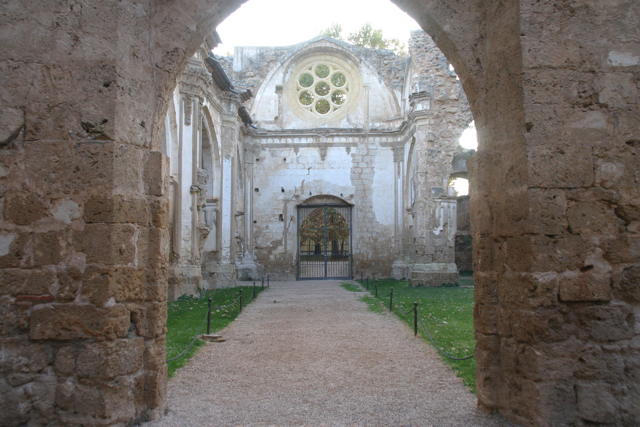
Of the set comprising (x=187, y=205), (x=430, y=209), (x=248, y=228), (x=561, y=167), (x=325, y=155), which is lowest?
(x=561, y=167)

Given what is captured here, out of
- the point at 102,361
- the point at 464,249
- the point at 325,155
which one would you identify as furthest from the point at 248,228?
the point at 102,361

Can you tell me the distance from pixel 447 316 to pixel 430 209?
7196mm

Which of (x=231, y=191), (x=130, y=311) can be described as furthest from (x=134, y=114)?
(x=231, y=191)

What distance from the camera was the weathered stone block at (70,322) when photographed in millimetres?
Answer: 3115

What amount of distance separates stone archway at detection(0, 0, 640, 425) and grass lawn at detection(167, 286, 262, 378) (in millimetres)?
1755

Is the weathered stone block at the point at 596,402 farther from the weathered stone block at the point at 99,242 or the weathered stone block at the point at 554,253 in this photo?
the weathered stone block at the point at 99,242

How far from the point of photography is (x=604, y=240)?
319 centimetres

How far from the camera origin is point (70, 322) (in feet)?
10.3

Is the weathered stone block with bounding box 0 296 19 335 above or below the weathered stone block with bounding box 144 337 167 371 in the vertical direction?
above

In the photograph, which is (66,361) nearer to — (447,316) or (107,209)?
(107,209)

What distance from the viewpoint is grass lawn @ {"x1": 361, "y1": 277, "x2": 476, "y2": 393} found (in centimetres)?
517

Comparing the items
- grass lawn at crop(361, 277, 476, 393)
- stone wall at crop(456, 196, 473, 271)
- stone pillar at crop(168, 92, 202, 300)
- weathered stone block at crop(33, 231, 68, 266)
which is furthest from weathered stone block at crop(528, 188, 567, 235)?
stone wall at crop(456, 196, 473, 271)

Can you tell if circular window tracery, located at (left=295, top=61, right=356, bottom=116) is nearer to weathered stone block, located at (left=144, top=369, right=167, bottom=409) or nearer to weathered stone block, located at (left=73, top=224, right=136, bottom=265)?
weathered stone block, located at (left=73, top=224, right=136, bottom=265)

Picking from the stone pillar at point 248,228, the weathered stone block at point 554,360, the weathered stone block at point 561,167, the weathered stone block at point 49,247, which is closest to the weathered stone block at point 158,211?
the weathered stone block at point 49,247
